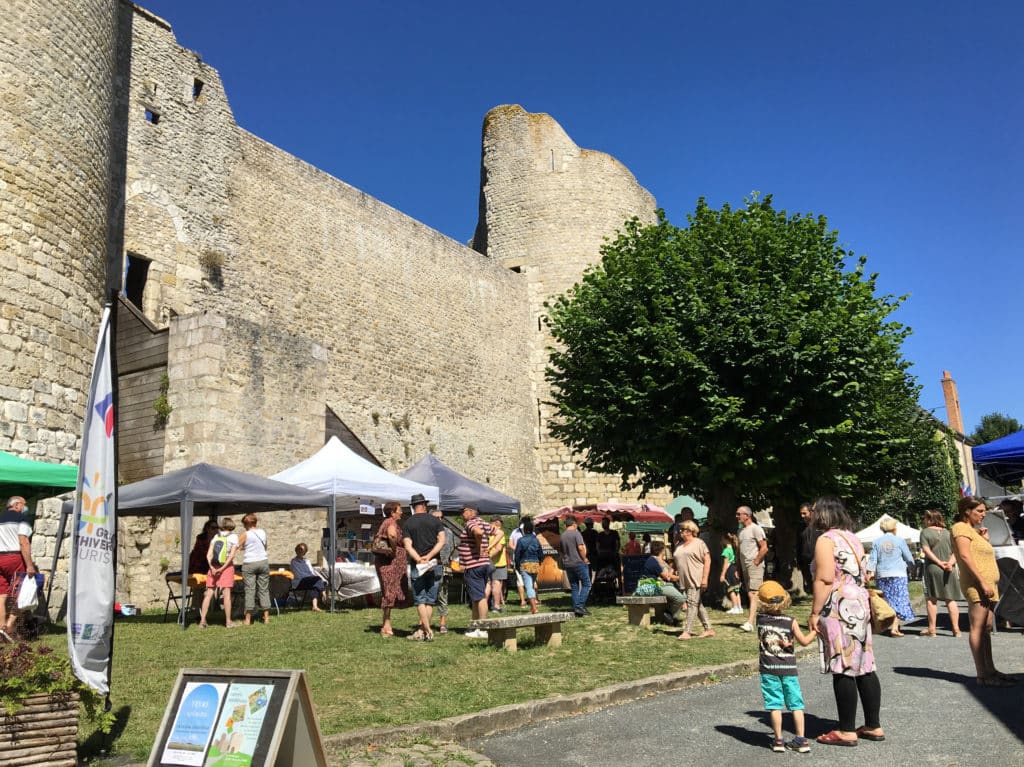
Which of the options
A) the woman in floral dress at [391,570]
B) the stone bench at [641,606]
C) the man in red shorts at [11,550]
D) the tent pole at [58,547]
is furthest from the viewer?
the tent pole at [58,547]

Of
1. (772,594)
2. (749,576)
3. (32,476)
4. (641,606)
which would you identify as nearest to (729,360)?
(749,576)

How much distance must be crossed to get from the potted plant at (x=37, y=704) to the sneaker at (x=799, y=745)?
352cm

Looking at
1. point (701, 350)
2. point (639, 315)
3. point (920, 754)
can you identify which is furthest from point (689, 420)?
point (920, 754)

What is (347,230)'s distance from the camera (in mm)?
22453

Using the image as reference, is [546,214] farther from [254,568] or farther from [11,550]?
[11,550]

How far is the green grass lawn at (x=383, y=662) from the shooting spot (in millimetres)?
5332

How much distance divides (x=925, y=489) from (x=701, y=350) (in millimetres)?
24666

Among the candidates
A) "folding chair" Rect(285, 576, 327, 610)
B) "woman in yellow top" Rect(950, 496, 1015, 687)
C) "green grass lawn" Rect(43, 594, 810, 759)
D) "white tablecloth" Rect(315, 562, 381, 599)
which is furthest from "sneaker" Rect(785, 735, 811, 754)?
"folding chair" Rect(285, 576, 327, 610)

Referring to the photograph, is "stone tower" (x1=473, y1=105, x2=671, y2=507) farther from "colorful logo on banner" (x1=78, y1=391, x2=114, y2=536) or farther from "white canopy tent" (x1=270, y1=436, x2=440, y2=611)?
"colorful logo on banner" (x1=78, y1=391, x2=114, y2=536)

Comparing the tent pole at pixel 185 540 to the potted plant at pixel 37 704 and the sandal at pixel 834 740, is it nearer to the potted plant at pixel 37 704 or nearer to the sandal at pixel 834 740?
the potted plant at pixel 37 704

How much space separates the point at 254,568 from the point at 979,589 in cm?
748

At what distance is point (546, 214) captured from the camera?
28.3 metres

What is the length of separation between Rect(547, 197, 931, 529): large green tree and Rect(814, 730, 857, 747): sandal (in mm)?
7763

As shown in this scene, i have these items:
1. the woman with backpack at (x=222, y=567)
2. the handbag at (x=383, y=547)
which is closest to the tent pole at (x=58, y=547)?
the woman with backpack at (x=222, y=567)
